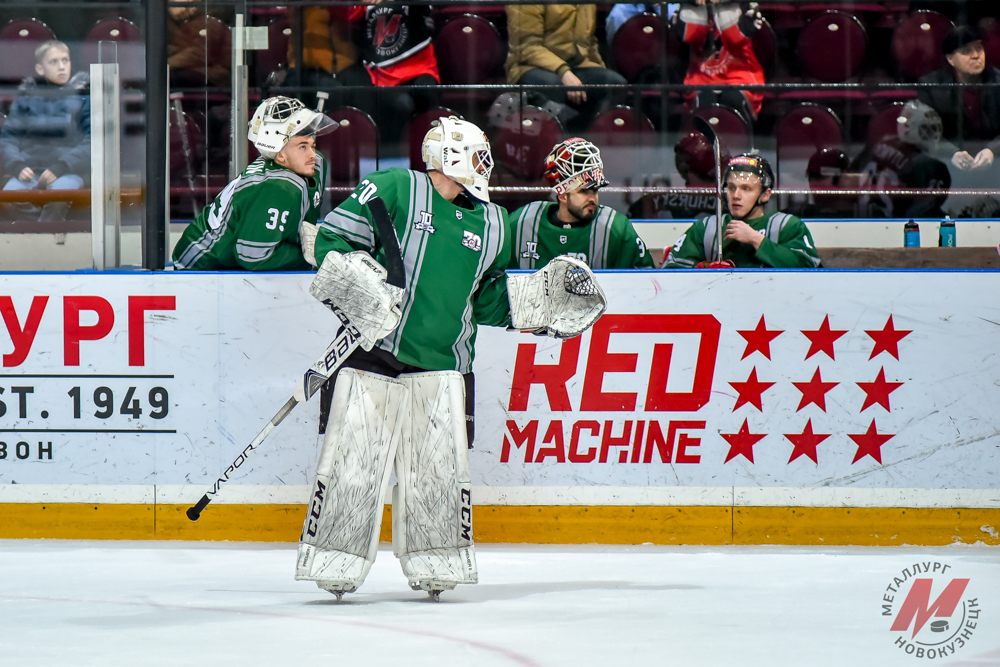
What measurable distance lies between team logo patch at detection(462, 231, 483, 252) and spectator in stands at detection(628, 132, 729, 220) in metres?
3.49

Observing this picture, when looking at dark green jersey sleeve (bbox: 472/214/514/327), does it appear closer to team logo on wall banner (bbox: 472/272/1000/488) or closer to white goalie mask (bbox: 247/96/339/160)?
team logo on wall banner (bbox: 472/272/1000/488)

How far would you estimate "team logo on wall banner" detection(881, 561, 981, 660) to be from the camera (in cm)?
279

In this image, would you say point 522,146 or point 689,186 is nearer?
point 689,186

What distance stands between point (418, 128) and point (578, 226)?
275 cm

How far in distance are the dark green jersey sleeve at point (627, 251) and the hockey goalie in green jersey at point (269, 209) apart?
1051mm

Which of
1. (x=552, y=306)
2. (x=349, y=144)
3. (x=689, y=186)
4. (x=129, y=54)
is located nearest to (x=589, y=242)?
(x=552, y=306)

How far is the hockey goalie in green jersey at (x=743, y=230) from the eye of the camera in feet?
14.5

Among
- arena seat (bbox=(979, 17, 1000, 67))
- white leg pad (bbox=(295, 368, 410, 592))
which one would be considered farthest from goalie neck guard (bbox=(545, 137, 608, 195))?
arena seat (bbox=(979, 17, 1000, 67))

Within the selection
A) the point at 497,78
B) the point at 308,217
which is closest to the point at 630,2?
the point at 497,78

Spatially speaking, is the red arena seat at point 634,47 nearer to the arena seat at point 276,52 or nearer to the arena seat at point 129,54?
the arena seat at point 276,52

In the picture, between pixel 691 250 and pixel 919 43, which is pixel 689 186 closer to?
pixel 919 43

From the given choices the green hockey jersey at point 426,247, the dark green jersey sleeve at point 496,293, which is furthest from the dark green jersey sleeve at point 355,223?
the dark green jersey sleeve at point 496,293

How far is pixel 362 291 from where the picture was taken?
3172 mm

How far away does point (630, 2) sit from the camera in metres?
7.20
